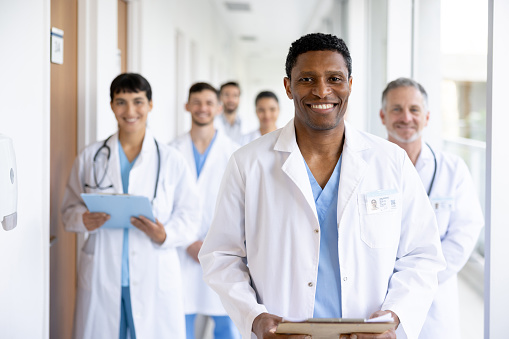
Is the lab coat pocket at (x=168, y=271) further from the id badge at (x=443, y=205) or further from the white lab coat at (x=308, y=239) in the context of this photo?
the id badge at (x=443, y=205)

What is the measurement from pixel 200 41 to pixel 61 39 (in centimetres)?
501

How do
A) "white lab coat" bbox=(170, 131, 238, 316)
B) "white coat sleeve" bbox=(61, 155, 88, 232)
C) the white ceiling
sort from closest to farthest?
"white coat sleeve" bbox=(61, 155, 88, 232)
"white lab coat" bbox=(170, 131, 238, 316)
the white ceiling

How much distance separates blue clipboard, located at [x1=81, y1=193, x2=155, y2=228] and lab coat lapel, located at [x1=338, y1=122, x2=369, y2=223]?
973 mm

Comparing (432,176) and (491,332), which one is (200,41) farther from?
(491,332)

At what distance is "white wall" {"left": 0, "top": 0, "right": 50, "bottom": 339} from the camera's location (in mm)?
1876

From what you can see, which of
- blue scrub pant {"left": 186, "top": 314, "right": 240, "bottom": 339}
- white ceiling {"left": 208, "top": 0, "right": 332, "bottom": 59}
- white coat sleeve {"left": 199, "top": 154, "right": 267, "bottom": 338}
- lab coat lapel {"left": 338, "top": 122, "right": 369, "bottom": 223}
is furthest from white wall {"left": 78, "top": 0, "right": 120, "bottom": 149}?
white ceiling {"left": 208, "top": 0, "right": 332, "bottom": 59}

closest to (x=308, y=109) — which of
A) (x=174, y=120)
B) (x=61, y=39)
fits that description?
(x=61, y=39)

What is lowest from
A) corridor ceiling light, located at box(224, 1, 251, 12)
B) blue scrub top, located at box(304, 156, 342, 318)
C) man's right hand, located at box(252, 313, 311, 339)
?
man's right hand, located at box(252, 313, 311, 339)

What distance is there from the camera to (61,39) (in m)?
2.79

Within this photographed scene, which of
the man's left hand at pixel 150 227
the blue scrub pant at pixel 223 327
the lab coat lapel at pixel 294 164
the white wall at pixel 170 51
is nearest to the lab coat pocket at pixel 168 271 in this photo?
the man's left hand at pixel 150 227

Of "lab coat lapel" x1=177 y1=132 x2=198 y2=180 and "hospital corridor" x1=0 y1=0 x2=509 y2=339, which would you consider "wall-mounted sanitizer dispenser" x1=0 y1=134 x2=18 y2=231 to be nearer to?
"hospital corridor" x1=0 y1=0 x2=509 y2=339

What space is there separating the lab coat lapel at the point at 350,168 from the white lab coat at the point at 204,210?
59.9 inches

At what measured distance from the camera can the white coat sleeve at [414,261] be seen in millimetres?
1539

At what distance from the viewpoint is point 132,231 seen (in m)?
2.48
